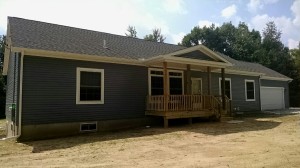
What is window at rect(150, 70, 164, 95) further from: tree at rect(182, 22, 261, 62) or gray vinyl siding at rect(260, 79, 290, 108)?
tree at rect(182, 22, 261, 62)

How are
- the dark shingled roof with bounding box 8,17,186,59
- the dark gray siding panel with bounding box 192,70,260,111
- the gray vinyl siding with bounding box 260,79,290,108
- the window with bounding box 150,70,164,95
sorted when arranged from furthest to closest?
the gray vinyl siding with bounding box 260,79,290,108, the dark gray siding panel with bounding box 192,70,260,111, the window with bounding box 150,70,164,95, the dark shingled roof with bounding box 8,17,186,59

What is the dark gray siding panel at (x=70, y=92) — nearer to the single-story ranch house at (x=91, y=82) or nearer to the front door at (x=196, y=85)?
the single-story ranch house at (x=91, y=82)

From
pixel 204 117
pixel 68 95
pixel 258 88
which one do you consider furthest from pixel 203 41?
pixel 68 95

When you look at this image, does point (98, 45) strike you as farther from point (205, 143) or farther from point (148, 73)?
point (205, 143)

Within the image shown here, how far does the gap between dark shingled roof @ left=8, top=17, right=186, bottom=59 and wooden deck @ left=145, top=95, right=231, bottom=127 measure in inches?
108

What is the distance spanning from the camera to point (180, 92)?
53.9 feet

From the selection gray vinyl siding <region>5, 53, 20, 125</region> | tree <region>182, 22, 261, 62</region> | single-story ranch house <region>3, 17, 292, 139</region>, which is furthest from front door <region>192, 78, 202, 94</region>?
tree <region>182, 22, 261, 62</region>

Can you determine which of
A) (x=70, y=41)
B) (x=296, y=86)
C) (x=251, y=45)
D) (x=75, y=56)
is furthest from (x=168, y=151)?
(x=251, y=45)

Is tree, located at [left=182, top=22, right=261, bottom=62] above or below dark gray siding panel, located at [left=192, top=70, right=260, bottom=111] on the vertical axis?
above

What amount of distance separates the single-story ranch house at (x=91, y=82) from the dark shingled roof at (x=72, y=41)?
0.05 m

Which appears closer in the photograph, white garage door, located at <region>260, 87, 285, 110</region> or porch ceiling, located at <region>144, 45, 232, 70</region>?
porch ceiling, located at <region>144, 45, 232, 70</region>

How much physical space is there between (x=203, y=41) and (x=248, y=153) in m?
45.3

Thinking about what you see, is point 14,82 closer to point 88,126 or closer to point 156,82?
point 88,126

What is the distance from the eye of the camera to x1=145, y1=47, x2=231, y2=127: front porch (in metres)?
13.3
